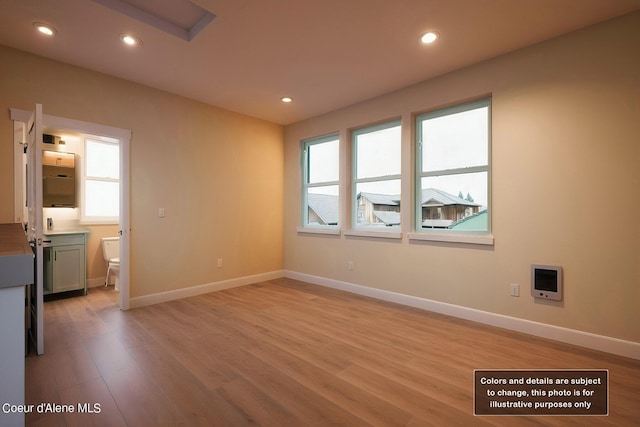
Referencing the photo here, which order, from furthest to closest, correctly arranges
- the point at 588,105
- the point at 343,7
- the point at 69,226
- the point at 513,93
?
the point at 69,226 < the point at 513,93 < the point at 588,105 < the point at 343,7

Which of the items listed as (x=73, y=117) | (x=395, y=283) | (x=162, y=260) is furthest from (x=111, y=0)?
(x=395, y=283)

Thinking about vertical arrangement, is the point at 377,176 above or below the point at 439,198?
above

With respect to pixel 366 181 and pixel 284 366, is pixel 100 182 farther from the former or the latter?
pixel 284 366

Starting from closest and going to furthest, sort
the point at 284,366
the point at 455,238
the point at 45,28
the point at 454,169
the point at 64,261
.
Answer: the point at 284,366, the point at 45,28, the point at 455,238, the point at 454,169, the point at 64,261

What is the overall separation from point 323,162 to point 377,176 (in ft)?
3.65

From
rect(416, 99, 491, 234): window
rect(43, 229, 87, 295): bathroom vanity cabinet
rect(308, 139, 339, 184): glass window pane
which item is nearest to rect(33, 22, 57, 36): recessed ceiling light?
rect(43, 229, 87, 295): bathroom vanity cabinet

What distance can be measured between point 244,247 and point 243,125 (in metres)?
1.93

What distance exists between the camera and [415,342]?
2648 mm

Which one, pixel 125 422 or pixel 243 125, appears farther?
pixel 243 125

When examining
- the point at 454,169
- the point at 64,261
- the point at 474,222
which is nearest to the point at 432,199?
the point at 454,169

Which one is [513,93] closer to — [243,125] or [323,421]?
[323,421]

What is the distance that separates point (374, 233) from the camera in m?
4.07

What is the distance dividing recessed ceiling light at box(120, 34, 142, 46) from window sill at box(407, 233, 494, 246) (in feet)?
11.3

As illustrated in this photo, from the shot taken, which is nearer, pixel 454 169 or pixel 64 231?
pixel 454 169
